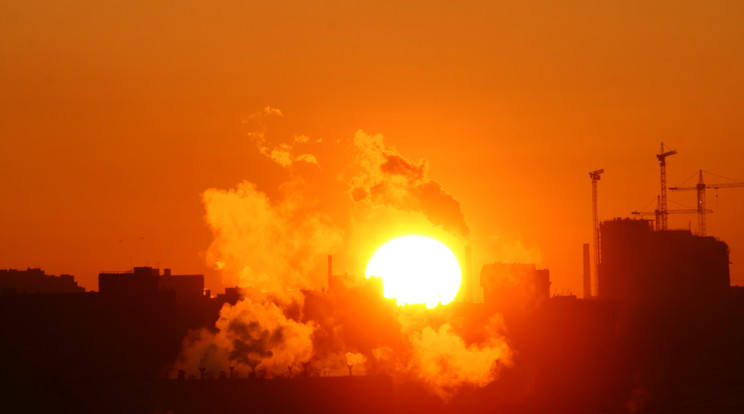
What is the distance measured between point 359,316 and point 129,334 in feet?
52.0

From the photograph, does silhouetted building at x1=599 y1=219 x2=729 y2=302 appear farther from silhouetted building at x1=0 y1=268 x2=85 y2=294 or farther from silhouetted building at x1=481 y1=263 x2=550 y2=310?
silhouetted building at x1=0 y1=268 x2=85 y2=294

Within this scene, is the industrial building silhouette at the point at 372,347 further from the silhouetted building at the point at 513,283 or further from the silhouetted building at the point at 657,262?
the silhouetted building at the point at 657,262

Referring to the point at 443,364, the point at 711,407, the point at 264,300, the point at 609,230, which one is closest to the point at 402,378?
the point at 443,364

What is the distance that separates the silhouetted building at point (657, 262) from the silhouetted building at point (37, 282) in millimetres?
61878

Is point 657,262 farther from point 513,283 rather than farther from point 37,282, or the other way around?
point 37,282

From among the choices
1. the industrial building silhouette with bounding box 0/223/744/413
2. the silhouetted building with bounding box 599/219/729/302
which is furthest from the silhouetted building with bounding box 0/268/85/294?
the silhouetted building with bounding box 599/219/729/302

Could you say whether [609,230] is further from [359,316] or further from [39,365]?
[39,365]

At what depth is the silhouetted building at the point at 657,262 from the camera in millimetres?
168750

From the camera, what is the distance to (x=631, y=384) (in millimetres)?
113875

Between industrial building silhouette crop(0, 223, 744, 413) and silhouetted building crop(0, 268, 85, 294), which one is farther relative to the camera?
silhouetted building crop(0, 268, 85, 294)

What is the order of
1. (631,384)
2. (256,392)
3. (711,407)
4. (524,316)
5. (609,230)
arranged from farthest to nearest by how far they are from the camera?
(609,230) → (524,316) → (631,384) → (711,407) → (256,392)

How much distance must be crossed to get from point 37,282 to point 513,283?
2031 inches

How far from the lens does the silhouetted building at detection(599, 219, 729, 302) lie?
168750 millimetres

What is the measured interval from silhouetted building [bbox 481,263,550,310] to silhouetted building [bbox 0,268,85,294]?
4228 cm
